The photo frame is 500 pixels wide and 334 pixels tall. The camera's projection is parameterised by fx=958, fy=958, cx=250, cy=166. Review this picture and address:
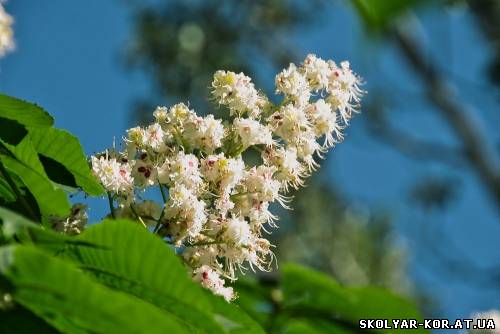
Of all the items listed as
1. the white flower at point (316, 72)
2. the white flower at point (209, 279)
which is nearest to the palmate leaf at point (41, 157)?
the white flower at point (209, 279)

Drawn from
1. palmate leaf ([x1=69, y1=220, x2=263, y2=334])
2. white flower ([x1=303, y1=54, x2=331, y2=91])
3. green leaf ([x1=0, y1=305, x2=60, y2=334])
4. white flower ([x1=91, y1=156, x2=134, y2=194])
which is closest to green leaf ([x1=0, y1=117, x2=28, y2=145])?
white flower ([x1=91, y1=156, x2=134, y2=194])

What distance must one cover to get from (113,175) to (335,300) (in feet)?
2.58

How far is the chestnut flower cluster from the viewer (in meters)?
1.62

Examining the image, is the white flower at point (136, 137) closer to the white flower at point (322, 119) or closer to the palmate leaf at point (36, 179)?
the palmate leaf at point (36, 179)

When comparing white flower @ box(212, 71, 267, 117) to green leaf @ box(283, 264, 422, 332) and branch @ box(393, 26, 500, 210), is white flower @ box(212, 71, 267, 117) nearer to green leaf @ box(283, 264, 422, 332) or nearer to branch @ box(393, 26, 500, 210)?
green leaf @ box(283, 264, 422, 332)

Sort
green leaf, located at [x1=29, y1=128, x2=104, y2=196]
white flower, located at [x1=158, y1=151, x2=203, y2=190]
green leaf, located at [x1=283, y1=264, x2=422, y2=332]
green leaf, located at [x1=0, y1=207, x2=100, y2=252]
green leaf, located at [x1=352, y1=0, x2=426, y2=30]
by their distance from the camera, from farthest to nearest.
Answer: white flower, located at [x1=158, y1=151, x2=203, y2=190] < green leaf, located at [x1=29, y1=128, x2=104, y2=196] < green leaf, located at [x1=0, y1=207, x2=100, y2=252] < green leaf, located at [x1=283, y1=264, x2=422, y2=332] < green leaf, located at [x1=352, y1=0, x2=426, y2=30]

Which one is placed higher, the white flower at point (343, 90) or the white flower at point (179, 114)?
the white flower at point (343, 90)

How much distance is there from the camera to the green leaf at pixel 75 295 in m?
0.77

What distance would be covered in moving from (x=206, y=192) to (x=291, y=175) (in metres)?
0.20

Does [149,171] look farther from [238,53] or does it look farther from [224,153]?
[238,53]

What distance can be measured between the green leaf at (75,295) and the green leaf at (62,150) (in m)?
0.70

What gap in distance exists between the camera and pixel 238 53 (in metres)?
13.7

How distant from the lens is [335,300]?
3.05 feet

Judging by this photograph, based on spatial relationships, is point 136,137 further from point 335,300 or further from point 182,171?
point 335,300
